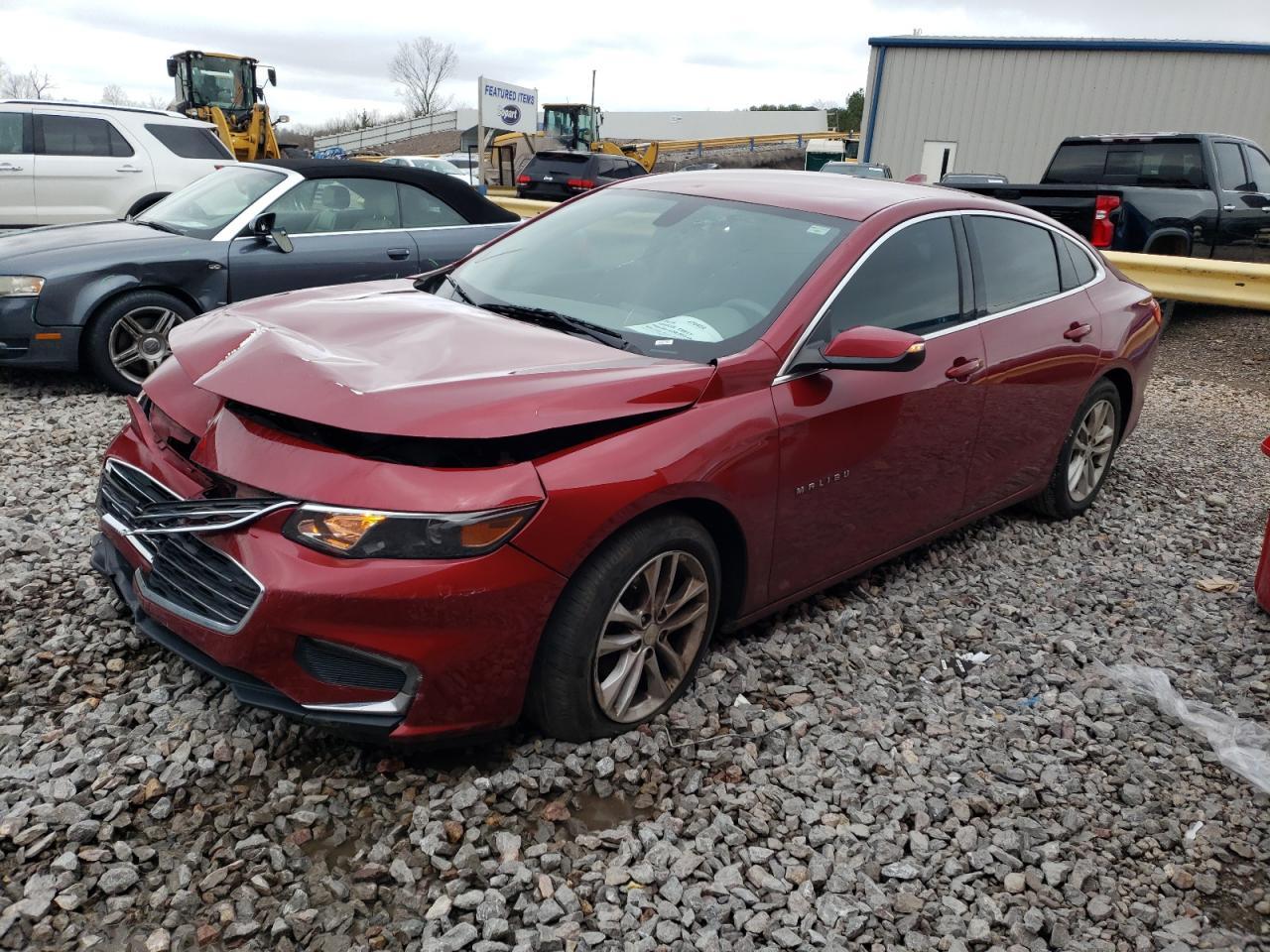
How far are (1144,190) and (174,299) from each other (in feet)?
29.1

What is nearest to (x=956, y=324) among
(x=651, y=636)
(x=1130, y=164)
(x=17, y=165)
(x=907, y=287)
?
(x=907, y=287)

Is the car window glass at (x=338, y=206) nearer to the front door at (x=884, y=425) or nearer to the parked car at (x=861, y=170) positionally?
the front door at (x=884, y=425)

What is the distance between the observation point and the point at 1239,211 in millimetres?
10242

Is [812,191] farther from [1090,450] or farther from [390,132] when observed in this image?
[390,132]

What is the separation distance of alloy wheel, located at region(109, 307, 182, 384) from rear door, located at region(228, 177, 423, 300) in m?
0.45

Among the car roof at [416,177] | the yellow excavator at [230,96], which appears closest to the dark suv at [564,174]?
the yellow excavator at [230,96]

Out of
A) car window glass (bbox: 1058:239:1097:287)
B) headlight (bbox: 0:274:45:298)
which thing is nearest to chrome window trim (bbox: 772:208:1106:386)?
car window glass (bbox: 1058:239:1097:287)

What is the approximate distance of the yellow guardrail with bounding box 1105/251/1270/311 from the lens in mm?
8367

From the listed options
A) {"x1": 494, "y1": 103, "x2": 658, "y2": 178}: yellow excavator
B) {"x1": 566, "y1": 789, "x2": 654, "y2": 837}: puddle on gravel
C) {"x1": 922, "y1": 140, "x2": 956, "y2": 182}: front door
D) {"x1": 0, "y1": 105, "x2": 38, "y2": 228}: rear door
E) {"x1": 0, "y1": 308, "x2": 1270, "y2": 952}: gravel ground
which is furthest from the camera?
{"x1": 494, "y1": 103, "x2": 658, "y2": 178}: yellow excavator

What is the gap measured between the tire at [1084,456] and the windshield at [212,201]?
5.22m

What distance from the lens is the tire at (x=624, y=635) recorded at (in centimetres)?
276

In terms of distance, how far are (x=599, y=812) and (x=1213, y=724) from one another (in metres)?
2.15

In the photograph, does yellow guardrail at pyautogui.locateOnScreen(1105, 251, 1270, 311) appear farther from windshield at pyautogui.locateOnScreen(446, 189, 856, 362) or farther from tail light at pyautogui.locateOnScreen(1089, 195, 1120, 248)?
windshield at pyautogui.locateOnScreen(446, 189, 856, 362)

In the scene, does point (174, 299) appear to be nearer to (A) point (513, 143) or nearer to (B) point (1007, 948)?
(B) point (1007, 948)
